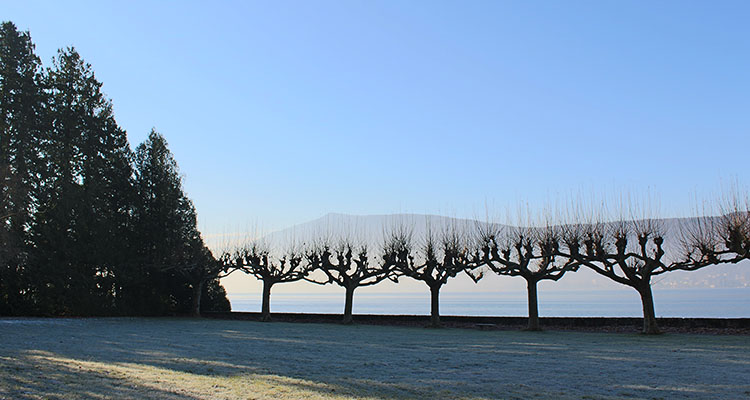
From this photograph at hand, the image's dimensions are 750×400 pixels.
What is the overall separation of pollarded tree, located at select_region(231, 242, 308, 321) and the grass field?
1880 centimetres

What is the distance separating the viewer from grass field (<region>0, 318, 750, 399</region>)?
388 inches

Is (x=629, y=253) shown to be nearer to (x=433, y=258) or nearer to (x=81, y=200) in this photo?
(x=433, y=258)

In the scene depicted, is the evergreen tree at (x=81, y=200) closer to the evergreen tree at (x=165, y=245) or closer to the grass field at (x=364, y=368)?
the evergreen tree at (x=165, y=245)

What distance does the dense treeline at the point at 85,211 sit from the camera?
37.0 metres

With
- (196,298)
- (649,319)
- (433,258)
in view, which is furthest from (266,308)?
(649,319)

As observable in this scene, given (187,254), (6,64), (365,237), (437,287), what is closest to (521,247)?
(437,287)

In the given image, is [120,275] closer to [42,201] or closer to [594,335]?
[42,201]

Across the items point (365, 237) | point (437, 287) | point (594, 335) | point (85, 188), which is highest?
point (85, 188)

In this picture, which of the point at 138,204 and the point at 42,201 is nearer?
the point at 42,201

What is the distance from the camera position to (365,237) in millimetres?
40500

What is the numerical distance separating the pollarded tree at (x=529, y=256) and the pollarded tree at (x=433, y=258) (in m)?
1.56

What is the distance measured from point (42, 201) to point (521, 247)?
2930cm

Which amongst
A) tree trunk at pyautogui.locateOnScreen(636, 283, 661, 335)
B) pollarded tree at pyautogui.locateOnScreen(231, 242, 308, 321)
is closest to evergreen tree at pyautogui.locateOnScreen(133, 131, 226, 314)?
pollarded tree at pyautogui.locateOnScreen(231, 242, 308, 321)

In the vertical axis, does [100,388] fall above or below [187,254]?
below
